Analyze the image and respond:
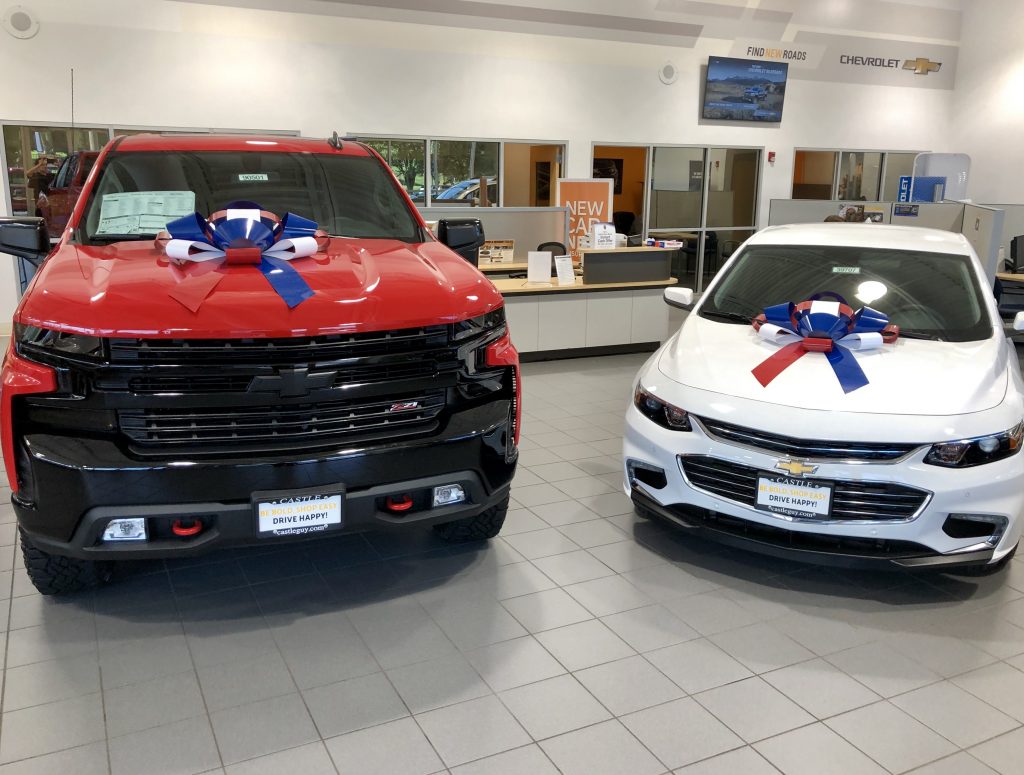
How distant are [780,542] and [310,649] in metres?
1.84

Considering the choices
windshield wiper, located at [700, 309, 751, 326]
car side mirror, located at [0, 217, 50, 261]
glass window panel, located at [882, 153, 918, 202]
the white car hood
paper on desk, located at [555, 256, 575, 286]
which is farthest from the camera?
glass window panel, located at [882, 153, 918, 202]

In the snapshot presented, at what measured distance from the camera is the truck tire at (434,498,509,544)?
12.0ft

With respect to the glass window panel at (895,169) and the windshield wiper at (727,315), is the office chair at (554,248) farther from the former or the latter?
the glass window panel at (895,169)

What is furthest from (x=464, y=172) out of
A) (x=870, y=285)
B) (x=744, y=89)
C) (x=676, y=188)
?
(x=870, y=285)

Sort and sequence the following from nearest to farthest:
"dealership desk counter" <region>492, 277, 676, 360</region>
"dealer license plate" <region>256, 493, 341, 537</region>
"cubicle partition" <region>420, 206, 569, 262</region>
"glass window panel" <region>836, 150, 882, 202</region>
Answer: "dealer license plate" <region>256, 493, 341, 537</region> < "dealership desk counter" <region>492, 277, 676, 360</region> < "cubicle partition" <region>420, 206, 569, 262</region> < "glass window panel" <region>836, 150, 882, 202</region>

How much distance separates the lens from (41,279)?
2840 mm

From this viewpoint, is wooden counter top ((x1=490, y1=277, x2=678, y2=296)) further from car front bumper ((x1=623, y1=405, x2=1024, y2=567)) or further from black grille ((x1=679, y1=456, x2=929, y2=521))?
black grille ((x1=679, y1=456, x2=929, y2=521))

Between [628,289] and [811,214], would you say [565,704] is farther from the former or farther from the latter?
[811,214]

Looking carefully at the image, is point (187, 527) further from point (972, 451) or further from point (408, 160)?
point (408, 160)

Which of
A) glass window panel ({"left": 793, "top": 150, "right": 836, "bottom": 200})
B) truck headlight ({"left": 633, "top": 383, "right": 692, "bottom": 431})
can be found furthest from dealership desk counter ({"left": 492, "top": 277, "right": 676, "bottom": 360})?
glass window panel ({"left": 793, "top": 150, "right": 836, "bottom": 200})

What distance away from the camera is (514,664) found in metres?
2.85

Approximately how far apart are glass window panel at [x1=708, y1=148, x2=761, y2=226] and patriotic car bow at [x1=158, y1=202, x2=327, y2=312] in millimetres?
11169

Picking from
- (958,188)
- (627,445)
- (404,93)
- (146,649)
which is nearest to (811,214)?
(958,188)

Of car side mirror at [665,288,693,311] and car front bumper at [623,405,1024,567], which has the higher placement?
car side mirror at [665,288,693,311]
